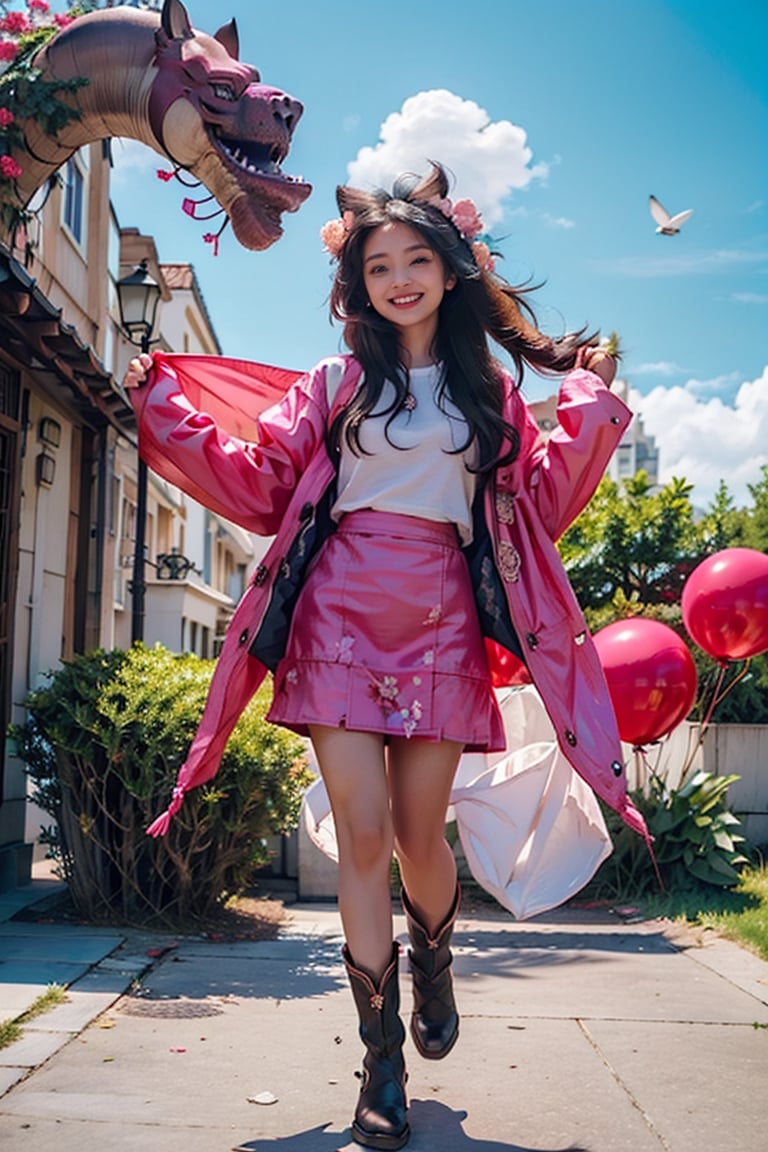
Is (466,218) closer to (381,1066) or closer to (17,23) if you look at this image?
(381,1066)

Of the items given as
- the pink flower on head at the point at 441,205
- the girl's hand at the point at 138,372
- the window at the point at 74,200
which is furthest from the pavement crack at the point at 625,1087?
the window at the point at 74,200

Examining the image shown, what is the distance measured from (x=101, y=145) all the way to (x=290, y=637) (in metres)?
8.72

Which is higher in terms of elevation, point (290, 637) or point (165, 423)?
point (165, 423)

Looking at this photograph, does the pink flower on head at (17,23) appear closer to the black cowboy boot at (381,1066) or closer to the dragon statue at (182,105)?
the dragon statue at (182,105)

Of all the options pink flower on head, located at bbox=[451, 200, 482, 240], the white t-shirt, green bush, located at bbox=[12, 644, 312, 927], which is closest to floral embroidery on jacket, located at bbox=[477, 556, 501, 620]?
the white t-shirt

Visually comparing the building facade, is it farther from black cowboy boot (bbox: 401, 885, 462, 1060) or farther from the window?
black cowboy boot (bbox: 401, 885, 462, 1060)

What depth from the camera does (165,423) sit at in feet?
9.43

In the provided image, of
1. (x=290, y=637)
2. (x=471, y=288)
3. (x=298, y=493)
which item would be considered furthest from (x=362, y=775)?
(x=471, y=288)

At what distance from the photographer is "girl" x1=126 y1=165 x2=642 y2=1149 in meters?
2.74

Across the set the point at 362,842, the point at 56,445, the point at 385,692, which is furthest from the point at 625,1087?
the point at 56,445

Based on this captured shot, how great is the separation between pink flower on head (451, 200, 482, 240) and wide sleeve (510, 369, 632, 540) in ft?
1.48

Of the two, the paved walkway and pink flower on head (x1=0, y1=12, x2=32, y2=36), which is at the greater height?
pink flower on head (x1=0, y1=12, x2=32, y2=36)

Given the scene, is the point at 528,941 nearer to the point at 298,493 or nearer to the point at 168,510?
the point at 298,493

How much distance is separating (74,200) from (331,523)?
7740 mm
